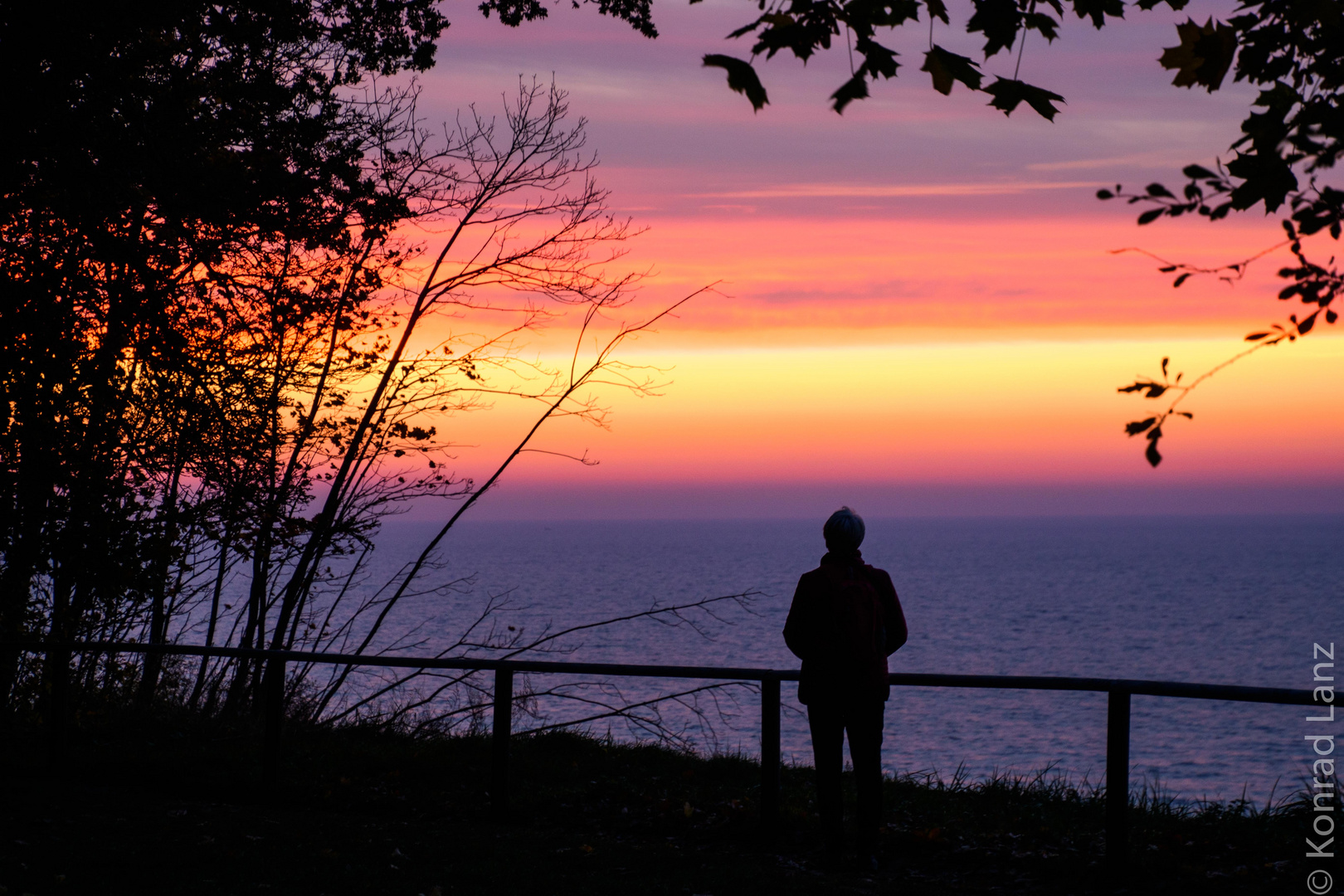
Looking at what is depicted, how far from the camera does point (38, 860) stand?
22.9 feet

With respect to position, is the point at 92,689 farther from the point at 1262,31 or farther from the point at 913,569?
the point at 913,569

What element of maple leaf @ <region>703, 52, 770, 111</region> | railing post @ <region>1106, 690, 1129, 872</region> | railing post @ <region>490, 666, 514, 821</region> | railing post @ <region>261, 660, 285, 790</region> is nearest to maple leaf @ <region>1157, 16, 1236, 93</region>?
maple leaf @ <region>703, 52, 770, 111</region>

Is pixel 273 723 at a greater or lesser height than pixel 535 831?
greater

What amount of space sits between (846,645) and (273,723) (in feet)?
16.0

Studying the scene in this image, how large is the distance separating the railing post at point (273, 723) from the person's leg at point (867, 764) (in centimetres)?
454

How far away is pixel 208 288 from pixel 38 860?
5.04 metres

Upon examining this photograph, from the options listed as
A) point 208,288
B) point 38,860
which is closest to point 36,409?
point 208,288

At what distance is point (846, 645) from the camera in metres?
6.40

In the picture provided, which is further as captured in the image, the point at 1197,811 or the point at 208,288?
the point at 208,288

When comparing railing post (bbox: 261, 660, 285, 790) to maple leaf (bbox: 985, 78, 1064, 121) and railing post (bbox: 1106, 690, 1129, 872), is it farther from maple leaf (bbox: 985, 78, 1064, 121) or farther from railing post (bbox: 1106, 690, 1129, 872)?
maple leaf (bbox: 985, 78, 1064, 121)

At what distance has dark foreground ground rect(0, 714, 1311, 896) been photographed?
21.1 ft

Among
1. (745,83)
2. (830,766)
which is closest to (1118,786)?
(830,766)

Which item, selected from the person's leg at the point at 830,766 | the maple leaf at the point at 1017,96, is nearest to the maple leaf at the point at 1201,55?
the maple leaf at the point at 1017,96

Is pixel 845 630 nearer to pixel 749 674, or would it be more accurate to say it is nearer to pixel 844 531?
pixel 844 531
